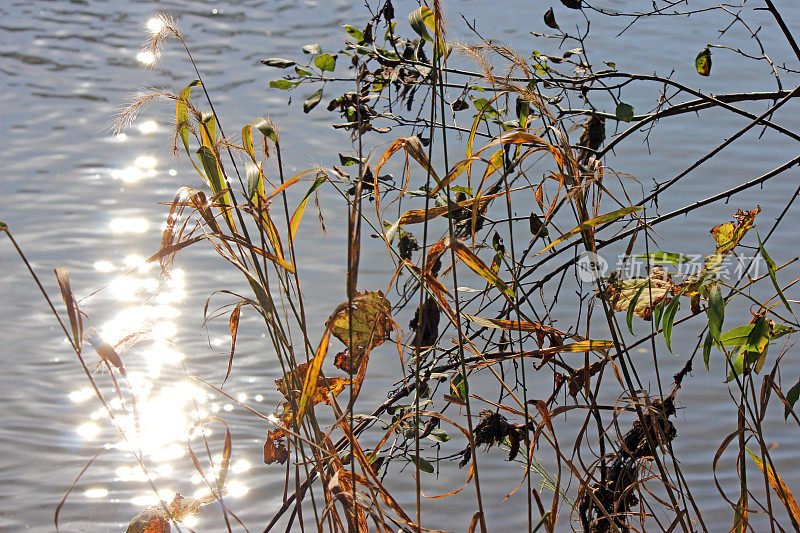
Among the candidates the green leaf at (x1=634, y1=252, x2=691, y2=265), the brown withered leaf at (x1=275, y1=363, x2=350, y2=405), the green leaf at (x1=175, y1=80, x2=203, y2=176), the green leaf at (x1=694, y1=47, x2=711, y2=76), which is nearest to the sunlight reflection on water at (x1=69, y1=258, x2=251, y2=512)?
the brown withered leaf at (x1=275, y1=363, x2=350, y2=405)

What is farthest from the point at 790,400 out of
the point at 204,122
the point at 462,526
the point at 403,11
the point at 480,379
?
the point at 403,11

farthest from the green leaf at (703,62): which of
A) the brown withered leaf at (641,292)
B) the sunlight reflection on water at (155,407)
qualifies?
the sunlight reflection on water at (155,407)

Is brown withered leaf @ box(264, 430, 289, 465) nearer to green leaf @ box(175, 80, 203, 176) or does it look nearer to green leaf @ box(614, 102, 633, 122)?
green leaf @ box(175, 80, 203, 176)

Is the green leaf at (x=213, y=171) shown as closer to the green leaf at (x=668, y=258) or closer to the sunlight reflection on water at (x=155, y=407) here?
the green leaf at (x=668, y=258)

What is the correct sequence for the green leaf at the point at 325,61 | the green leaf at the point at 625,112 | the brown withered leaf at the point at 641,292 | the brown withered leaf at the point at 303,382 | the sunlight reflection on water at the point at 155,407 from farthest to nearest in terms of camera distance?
the sunlight reflection on water at the point at 155,407 → the green leaf at the point at 325,61 → the green leaf at the point at 625,112 → the brown withered leaf at the point at 641,292 → the brown withered leaf at the point at 303,382

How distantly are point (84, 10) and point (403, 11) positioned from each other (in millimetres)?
2694

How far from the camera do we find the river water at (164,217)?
224 centimetres

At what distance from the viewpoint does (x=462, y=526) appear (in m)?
2.11

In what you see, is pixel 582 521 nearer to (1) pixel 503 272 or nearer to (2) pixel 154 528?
(2) pixel 154 528

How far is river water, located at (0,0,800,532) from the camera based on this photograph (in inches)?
88.3

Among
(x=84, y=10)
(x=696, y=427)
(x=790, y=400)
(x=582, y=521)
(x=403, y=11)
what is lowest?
(x=582, y=521)

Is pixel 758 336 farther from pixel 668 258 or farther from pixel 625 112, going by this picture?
pixel 625 112

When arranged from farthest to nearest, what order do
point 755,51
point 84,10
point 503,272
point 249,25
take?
point 84,10 → point 249,25 → point 755,51 → point 503,272

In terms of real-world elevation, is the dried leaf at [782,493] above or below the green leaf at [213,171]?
below
